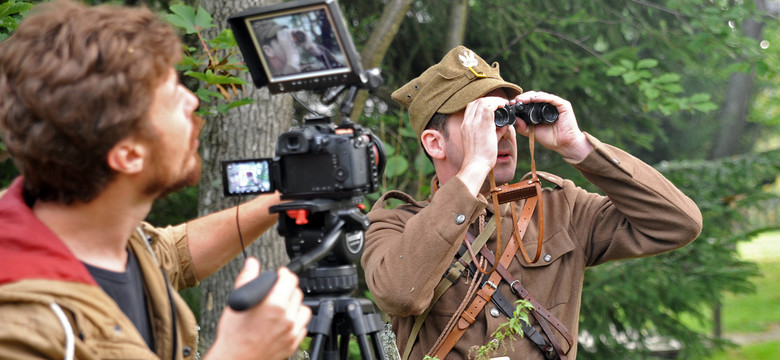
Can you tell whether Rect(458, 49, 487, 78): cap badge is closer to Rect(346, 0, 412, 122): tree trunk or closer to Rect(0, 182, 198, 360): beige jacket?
Rect(346, 0, 412, 122): tree trunk

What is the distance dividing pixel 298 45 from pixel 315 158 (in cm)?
31

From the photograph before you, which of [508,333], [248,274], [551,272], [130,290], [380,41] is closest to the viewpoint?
[248,274]

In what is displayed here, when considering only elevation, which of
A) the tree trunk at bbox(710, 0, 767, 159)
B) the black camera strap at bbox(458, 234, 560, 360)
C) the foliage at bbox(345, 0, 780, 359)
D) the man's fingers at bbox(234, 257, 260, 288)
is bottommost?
the tree trunk at bbox(710, 0, 767, 159)

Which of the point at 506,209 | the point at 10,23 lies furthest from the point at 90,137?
the point at 506,209

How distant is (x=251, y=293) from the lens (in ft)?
4.80

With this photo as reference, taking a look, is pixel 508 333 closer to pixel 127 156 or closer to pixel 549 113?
pixel 549 113

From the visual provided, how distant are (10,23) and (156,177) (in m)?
1.56

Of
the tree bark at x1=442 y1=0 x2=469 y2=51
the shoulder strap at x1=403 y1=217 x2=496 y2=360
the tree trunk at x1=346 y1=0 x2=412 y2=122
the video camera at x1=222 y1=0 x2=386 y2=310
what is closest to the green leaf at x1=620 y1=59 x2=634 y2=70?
the tree bark at x1=442 y1=0 x2=469 y2=51

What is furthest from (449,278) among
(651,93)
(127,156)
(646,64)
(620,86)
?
(620,86)

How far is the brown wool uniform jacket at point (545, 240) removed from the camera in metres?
2.62

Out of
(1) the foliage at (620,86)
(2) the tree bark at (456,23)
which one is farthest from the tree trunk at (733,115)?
(2) the tree bark at (456,23)

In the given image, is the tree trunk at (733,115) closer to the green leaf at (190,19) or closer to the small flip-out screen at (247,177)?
the green leaf at (190,19)

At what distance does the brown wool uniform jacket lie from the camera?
2.62 metres

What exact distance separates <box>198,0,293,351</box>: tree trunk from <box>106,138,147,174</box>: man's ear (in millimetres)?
2388
